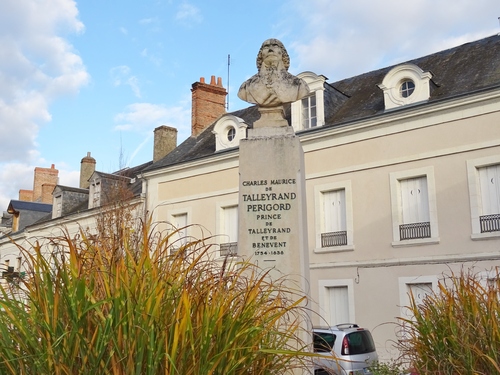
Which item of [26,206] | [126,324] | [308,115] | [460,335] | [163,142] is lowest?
[460,335]

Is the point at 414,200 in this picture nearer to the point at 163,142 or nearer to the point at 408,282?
the point at 408,282

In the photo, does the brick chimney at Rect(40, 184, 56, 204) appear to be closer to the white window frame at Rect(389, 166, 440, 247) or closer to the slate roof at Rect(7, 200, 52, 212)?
the slate roof at Rect(7, 200, 52, 212)

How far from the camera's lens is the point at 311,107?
1817 centimetres

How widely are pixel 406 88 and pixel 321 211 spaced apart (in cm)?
425

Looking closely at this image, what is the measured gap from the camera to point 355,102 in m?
18.2

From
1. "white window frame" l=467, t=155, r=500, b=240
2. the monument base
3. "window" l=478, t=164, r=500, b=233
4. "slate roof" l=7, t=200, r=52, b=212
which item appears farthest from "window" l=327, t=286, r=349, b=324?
"slate roof" l=7, t=200, r=52, b=212

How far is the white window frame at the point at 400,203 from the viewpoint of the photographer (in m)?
14.2

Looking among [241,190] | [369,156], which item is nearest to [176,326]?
[241,190]

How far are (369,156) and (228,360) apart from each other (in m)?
13.4

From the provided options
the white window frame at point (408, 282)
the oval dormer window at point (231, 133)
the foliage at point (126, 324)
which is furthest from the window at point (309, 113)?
the foliage at point (126, 324)

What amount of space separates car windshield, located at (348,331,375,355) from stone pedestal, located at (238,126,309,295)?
16.0ft

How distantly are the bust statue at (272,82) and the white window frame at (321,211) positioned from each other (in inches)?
370

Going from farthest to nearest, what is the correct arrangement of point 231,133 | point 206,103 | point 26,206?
point 26,206, point 206,103, point 231,133

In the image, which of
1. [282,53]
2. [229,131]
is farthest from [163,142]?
[282,53]
